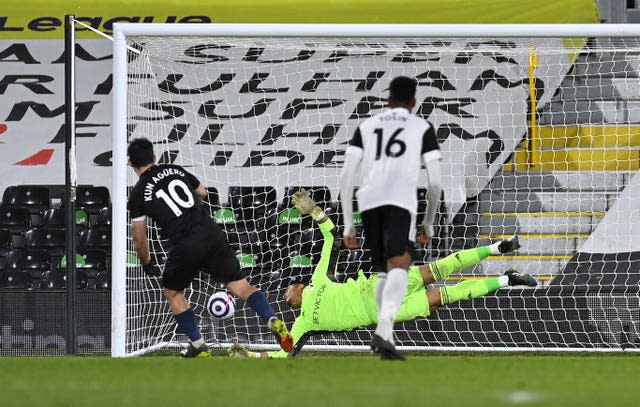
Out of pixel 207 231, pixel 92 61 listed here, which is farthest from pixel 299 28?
pixel 92 61

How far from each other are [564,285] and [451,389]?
6003mm

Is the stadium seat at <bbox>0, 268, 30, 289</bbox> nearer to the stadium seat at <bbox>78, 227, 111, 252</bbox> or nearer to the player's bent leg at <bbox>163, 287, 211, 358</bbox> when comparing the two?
the stadium seat at <bbox>78, 227, 111, 252</bbox>

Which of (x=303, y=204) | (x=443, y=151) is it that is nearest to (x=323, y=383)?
(x=303, y=204)

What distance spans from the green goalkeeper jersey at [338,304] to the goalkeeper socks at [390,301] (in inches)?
96.8

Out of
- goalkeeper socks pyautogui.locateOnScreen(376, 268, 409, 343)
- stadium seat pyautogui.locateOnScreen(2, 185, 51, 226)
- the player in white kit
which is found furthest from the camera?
stadium seat pyautogui.locateOnScreen(2, 185, 51, 226)

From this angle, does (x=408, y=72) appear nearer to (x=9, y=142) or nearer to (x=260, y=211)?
(x=260, y=211)

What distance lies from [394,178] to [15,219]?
724 cm

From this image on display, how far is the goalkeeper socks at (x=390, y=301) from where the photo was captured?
260 inches

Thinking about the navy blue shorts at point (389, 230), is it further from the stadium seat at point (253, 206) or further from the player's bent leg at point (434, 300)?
the stadium seat at point (253, 206)

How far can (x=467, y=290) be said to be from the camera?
9.30 m

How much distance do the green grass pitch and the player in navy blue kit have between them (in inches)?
58.5

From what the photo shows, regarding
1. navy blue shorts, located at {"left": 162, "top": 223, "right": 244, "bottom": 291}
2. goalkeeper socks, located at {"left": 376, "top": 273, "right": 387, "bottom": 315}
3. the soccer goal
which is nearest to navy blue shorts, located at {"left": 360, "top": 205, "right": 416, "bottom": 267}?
goalkeeper socks, located at {"left": 376, "top": 273, "right": 387, "bottom": 315}

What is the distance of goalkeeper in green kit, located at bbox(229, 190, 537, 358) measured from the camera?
30.1 ft

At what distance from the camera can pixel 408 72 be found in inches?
499
